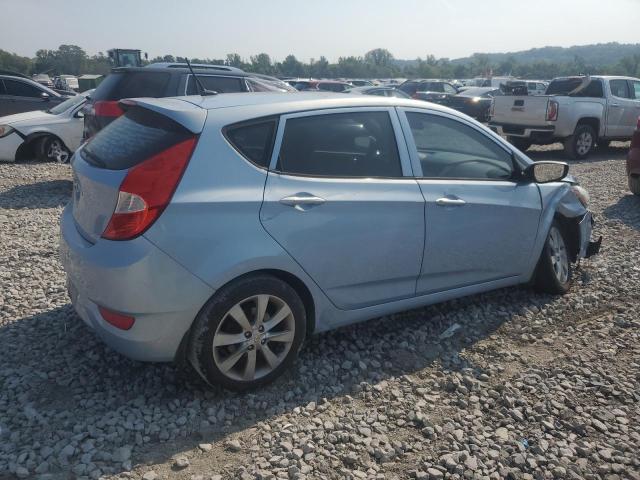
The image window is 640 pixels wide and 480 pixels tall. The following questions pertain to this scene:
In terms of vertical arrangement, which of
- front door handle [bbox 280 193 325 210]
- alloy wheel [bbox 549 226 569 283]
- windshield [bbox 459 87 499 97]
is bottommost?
alloy wheel [bbox 549 226 569 283]

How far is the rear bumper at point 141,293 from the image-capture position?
2.89 m

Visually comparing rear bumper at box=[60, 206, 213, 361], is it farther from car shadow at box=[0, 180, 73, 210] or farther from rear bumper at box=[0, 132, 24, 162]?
rear bumper at box=[0, 132, 24, 162]

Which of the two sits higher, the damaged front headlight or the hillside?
the hillside

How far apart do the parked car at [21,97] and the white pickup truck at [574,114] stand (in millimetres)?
10434

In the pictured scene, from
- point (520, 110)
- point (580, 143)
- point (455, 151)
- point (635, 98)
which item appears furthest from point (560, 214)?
point (635, 98)

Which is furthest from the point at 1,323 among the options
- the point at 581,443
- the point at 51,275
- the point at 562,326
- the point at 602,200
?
the point at 602,200

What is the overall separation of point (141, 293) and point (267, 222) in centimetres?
76

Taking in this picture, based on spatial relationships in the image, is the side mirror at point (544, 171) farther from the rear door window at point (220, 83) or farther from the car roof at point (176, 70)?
the car roof at point (176, 70)

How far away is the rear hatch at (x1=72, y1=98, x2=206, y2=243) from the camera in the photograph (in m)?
2.96

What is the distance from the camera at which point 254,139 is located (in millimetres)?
3291

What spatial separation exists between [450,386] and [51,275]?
3.58 metres

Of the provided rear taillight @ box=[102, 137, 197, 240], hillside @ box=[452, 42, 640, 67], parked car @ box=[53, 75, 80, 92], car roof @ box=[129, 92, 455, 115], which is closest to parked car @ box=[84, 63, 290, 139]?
car roof @ box=[129, 92, 455, 115]

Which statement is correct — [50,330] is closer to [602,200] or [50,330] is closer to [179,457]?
[179,457]

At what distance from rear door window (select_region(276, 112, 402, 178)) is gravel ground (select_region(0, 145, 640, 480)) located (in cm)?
123
